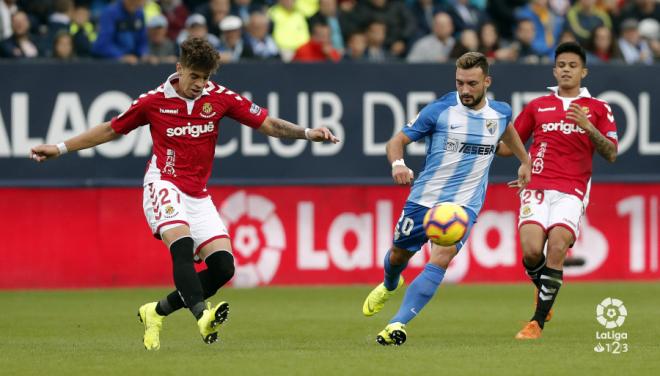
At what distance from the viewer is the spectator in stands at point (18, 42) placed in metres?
17.0

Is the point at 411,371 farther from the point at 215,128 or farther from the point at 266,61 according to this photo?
the point at 266,61

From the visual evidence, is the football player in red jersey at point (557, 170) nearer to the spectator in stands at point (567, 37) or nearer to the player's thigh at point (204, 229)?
the player's thigh at point (204, 229)

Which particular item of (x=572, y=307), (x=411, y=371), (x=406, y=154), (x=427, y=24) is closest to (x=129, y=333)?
(x=411, y=371)

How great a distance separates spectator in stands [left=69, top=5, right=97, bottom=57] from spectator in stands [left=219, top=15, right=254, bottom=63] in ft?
5.51

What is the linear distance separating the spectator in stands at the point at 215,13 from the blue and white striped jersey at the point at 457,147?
789 centimetres

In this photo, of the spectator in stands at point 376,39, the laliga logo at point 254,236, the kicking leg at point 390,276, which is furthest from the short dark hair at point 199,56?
the spectator in stands at point 376,39

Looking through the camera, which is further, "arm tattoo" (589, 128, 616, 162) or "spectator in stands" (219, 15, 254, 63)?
"spectator in stands" (219, 15, 254, 63)

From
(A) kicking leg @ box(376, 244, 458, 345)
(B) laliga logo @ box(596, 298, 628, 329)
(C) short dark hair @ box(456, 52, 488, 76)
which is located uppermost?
(C) short dark hair @ box(456, 52, 488, 76)

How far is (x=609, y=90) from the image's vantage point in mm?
17641

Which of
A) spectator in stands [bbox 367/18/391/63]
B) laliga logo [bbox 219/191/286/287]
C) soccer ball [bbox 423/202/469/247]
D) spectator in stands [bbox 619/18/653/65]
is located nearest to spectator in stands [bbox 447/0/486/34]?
spectator in stands [bbox 367/18/391/63]

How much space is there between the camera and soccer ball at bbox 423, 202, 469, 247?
33.8ft

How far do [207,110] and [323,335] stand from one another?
238 cm

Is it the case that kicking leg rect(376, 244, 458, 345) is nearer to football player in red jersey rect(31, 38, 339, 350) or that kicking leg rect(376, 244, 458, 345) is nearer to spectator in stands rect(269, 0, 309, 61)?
football player in red jersey rect(31, 38, 339, 350)

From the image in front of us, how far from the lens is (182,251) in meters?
10.2
